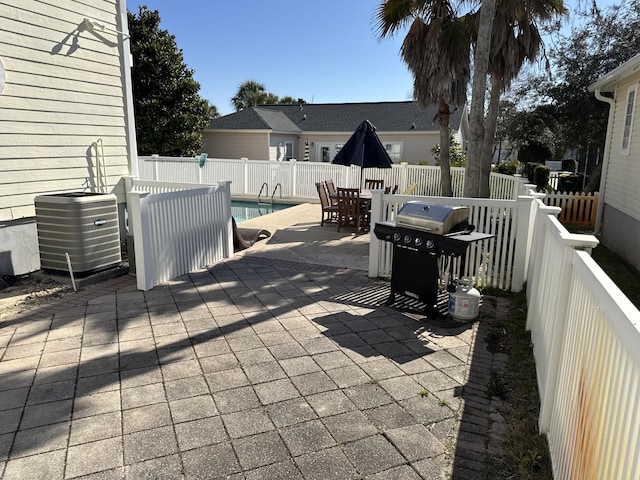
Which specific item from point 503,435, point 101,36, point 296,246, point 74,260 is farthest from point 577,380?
point 101,36

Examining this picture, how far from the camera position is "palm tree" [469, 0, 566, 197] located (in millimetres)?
9750

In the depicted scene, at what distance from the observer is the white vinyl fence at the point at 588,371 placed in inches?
56.3

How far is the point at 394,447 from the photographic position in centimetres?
267

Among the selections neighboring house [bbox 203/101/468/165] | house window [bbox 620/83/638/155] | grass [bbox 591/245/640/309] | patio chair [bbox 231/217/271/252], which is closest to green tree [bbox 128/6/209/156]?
neighboring house [bbox 203/101/468/165]

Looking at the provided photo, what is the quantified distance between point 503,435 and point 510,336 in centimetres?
172

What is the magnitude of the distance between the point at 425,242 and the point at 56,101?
5.69 metres

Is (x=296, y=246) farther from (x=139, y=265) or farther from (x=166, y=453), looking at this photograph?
(x=166, y=453)

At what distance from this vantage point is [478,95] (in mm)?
7371

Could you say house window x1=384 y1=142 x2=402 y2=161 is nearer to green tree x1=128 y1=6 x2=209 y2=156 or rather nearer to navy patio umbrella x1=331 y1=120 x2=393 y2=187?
green tree x1=128 y1=6 x2=209 y2=156

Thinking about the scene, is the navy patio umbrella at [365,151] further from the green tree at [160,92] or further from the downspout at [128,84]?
the green tree at [160,92]

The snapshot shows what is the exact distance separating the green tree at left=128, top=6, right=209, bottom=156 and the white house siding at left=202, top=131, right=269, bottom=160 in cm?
258

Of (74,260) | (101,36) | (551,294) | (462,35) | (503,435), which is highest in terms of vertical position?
(462,35)

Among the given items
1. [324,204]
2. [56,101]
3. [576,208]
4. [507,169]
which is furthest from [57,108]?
[507,169]

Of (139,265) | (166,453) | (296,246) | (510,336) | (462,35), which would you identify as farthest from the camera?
(462,35)
